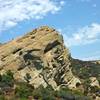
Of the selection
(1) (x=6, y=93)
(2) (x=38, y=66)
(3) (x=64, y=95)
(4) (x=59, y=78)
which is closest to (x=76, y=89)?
(4) (x=59, y=78)

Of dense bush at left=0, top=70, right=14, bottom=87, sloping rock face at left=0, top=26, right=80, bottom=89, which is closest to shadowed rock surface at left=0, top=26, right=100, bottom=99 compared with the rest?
sloping rock face at left=0, top=26, right=80, bottom=89

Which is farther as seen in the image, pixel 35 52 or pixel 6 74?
pixel 35 52

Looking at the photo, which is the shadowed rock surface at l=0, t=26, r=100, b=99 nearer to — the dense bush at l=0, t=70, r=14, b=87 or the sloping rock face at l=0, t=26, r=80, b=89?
the sloping rock face at l=0, t=26, r=80, b=89

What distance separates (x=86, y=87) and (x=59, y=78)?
8.44m

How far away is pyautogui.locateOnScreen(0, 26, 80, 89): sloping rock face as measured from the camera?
226ft

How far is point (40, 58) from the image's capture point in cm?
7319

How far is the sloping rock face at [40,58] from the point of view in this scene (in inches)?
2709

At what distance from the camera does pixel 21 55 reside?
7075cm

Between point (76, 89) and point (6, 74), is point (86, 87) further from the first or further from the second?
point (6, 74)

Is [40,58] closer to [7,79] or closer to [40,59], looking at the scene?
[40,59]

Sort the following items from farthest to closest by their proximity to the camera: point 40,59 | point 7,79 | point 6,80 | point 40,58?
1. point 40,58
2. point 40,59
3. point 7,79
4. point 6,80

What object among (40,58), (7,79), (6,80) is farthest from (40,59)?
(6,80)

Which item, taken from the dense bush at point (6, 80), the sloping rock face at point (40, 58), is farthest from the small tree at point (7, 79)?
the sloping rock face at point (40, 58)

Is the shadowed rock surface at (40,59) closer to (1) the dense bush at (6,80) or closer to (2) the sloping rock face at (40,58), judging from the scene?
(2) the sloping rock face at (40,58)
